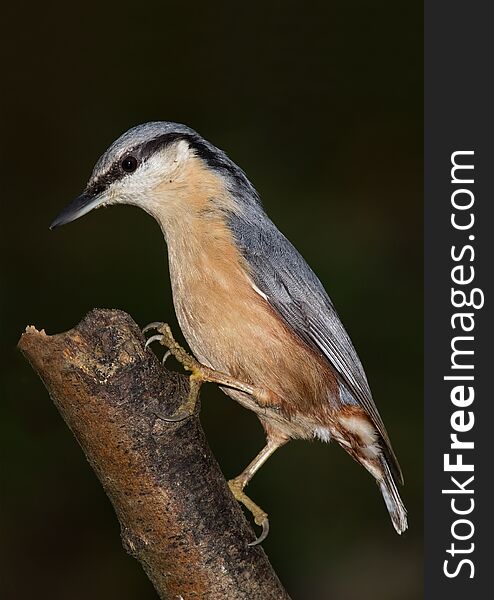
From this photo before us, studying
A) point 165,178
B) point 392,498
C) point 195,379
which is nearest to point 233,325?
point 195,379

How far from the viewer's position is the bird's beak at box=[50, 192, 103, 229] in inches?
116

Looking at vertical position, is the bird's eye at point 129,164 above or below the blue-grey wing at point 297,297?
above

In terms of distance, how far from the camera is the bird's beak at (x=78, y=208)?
294 cm

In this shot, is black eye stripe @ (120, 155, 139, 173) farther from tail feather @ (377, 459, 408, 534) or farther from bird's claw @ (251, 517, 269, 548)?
tail feather @ (377, 459, 408, 534)

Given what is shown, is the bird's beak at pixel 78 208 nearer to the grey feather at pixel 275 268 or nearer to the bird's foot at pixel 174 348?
the grey feather at pixel 275 268

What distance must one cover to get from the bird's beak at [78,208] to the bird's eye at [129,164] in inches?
4.6

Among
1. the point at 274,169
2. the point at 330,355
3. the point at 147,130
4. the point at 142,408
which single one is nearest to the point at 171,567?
the point at 142,408

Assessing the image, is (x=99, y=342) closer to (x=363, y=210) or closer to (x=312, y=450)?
(x=312, y=450)

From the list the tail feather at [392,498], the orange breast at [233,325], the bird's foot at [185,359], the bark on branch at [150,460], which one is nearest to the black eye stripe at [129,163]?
the orange breast at [233,325]

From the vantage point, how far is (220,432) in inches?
200

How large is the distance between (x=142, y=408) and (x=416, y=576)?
9.30ft

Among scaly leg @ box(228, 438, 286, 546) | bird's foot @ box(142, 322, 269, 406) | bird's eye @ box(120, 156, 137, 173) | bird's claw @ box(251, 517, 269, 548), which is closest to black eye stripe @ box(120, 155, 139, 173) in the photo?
bird's eye @ box(120, 156, 137, 173)

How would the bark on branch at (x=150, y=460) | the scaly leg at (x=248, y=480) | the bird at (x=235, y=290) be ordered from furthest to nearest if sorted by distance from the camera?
the scaly leg at (x=248, y=480)
the bird at (x=235, y=290)
the bark on branch at (x=150, y=460)

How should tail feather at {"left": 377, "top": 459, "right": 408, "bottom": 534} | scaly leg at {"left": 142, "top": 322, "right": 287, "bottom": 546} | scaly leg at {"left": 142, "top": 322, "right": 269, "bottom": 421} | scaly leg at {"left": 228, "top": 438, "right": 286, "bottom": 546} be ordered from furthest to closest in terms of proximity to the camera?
tail feather at {"left": 377, "top": 459, "right": 408, "bottom": 534}
scaly leg at {"left": 228, "top": 438, "right": 286, "bottom": 546}
scaly leg at {"left": 142, "top": 322, "right": 269, "bottom": 421}
scaly leg at {"left": 142, "top": 322, "right": 287, "bottom": 546}
